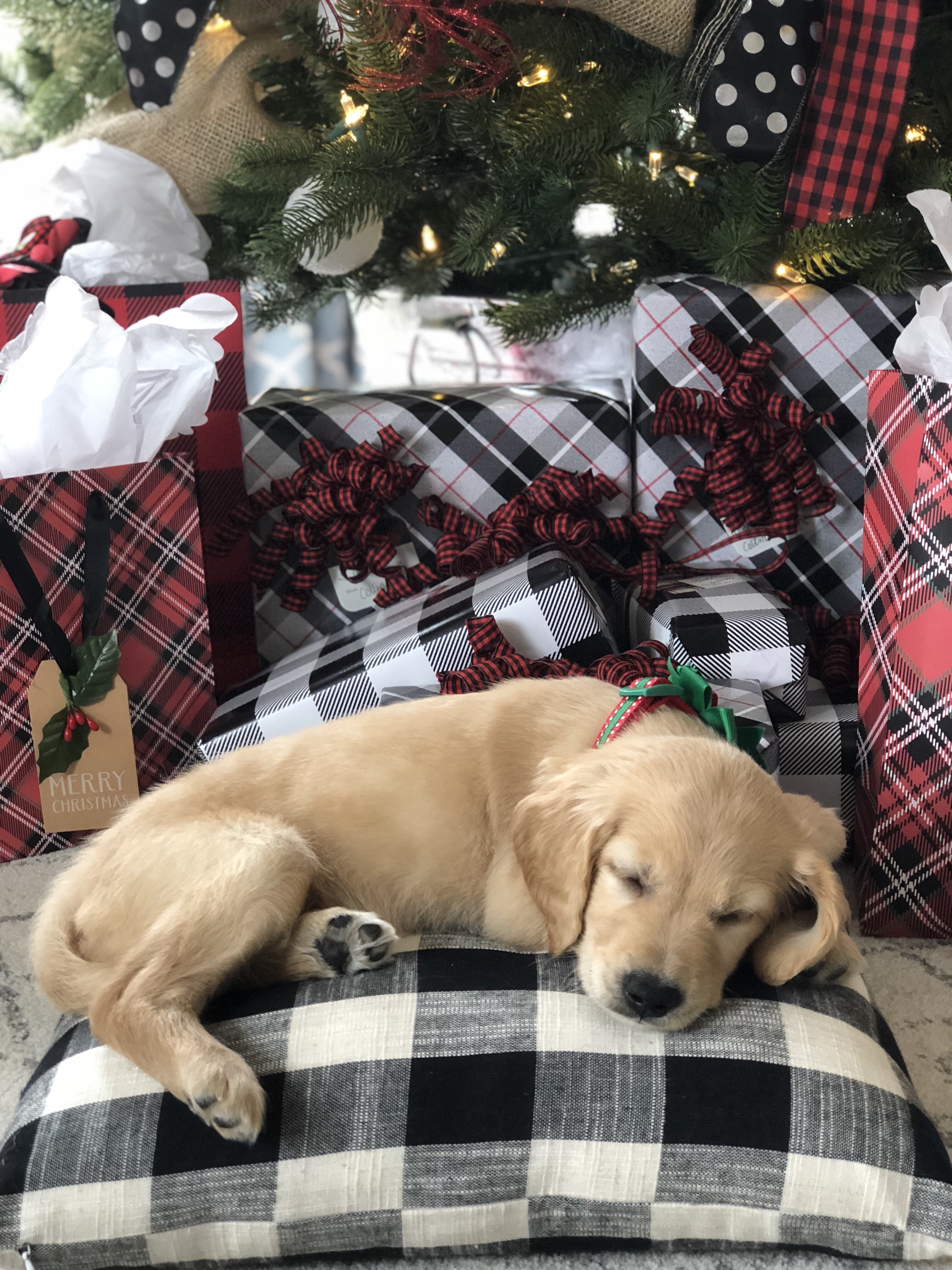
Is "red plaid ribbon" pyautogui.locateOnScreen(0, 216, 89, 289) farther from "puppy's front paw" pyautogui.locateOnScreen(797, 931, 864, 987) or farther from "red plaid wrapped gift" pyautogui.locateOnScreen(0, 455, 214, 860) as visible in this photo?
"puppy's front paw" pyautogui.locateOnScreen(797, 931, 864, 987)

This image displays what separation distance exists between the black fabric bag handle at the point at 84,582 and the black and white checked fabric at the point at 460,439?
0.31 m

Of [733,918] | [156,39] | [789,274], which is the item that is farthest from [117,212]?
[733,918]

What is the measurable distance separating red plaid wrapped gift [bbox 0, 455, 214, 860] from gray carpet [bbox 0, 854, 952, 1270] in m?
0.16

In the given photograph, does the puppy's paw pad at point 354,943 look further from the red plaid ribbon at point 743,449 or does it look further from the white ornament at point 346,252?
the white ornament at point 346,252

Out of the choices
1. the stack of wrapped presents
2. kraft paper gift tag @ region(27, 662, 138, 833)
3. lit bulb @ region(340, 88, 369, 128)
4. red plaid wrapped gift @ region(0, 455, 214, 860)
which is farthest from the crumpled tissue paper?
kraft paper gift tag @ region(27, 662, 138, 833)

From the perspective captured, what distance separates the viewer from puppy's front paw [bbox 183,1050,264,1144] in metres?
0.84

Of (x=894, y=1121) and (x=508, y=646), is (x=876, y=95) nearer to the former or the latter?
(x=508, y=646)

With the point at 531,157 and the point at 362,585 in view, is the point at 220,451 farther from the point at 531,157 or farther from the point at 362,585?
the point at 531,157

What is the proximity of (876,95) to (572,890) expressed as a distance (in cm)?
106

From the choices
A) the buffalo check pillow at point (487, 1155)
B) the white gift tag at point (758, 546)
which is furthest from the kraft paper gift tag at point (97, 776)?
the white gift tag at point (758, 546)

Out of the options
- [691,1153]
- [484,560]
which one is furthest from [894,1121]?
[484,560]

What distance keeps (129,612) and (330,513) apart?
1.06 ft

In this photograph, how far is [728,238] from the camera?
1438 millimetres

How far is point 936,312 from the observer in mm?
1185
